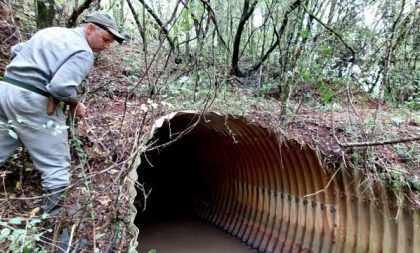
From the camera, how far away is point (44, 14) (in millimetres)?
5094

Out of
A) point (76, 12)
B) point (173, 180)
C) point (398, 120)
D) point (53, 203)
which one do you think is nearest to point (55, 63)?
point (53, 203)

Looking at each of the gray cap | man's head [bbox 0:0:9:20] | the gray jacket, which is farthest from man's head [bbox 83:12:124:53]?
man's head [bbox 0:0:9:20]

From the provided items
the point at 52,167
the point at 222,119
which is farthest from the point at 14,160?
the point at 222,119

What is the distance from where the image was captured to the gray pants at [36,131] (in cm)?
268

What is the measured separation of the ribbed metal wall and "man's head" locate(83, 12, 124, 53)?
1475mm

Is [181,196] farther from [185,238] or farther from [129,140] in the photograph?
[129,140]

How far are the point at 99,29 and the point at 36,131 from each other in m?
0.93

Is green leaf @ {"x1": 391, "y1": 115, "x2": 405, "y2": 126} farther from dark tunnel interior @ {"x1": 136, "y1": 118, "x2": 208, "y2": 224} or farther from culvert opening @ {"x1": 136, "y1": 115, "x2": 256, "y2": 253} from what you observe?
dark tunnel interior @ {"x1": 136, "y1": 118, "x2": 208, "y2": 224}

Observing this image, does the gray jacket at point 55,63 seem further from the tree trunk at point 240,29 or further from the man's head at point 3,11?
the tree trunk at point 240,29

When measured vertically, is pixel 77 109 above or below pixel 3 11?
below

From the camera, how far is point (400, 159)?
167 inches

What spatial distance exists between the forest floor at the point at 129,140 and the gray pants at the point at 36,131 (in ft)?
0.59

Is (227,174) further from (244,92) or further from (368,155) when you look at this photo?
(368,155)

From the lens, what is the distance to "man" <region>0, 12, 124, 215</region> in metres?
2.67
